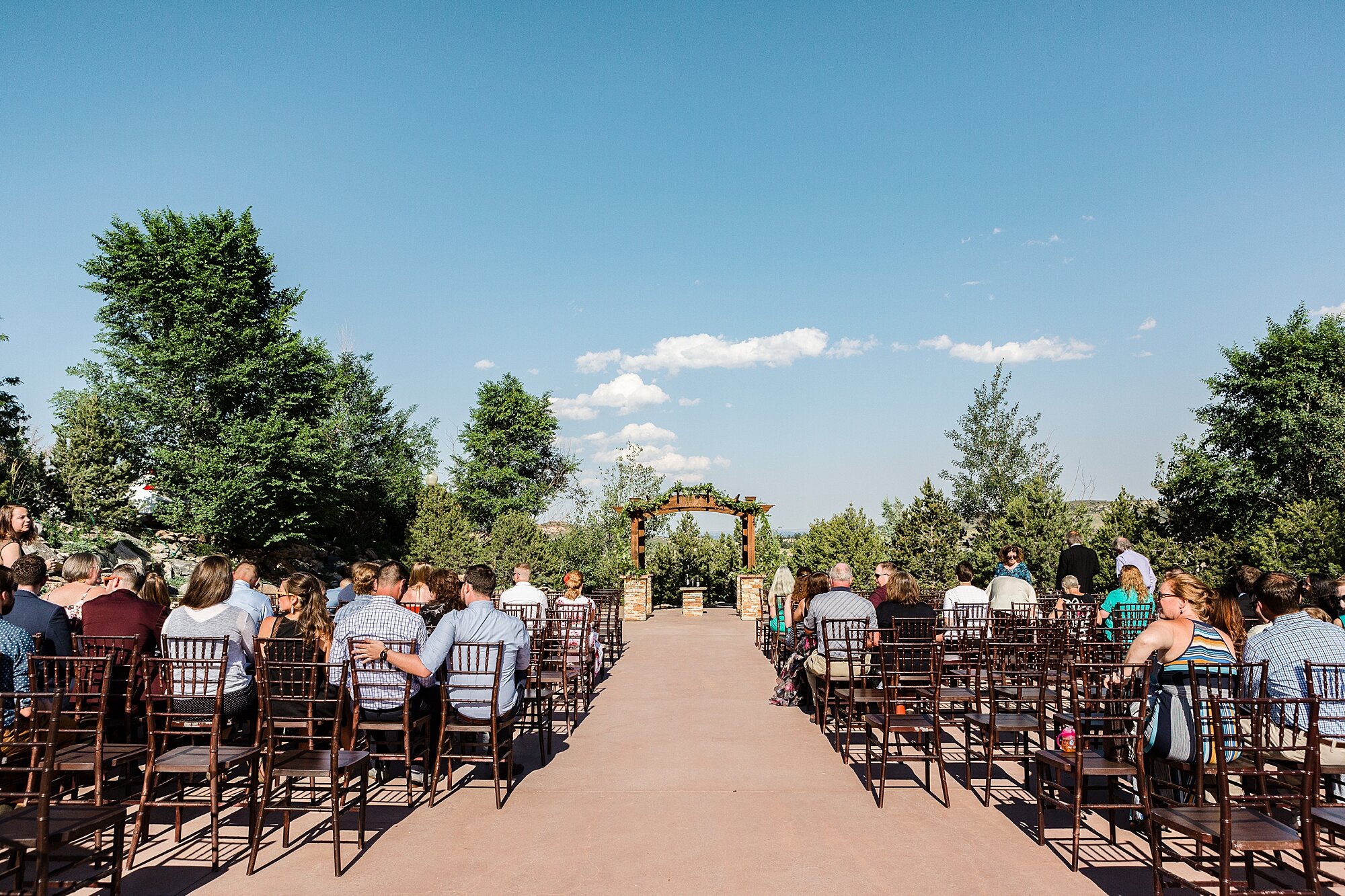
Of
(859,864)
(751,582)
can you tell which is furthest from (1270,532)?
(859,864)

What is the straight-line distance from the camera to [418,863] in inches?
165

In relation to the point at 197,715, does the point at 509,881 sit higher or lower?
lower

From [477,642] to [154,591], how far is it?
245cm

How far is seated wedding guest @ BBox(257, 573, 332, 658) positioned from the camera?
5.55 meters

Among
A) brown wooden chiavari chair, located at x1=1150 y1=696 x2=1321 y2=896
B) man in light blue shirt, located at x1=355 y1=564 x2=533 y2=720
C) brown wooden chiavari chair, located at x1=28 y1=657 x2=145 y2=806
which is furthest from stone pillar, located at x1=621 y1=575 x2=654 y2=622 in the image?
brown wooden chiavari chair, located at x1=1150 y1=696 x2=1321 y2=896

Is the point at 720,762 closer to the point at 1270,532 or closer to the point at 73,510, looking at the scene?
the point at 1270,532

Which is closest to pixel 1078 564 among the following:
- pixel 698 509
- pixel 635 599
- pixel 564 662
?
pixel 564 662

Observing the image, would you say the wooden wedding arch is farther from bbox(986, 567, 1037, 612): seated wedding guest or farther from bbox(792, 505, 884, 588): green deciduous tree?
bbox(986, 567, 1037, 612): seated wedding guest

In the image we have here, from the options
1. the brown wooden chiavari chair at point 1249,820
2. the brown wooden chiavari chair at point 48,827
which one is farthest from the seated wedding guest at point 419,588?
the brown wooden chiavari chair at point 1249,820

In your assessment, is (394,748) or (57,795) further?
(394,748)

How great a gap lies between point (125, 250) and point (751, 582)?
1835 cm

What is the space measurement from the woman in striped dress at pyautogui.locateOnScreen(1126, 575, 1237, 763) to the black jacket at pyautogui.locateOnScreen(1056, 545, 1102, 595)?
6899mm

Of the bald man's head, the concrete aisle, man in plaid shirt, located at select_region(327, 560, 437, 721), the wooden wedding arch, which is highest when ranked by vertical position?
the wooden wedding arch

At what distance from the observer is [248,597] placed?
613cm
